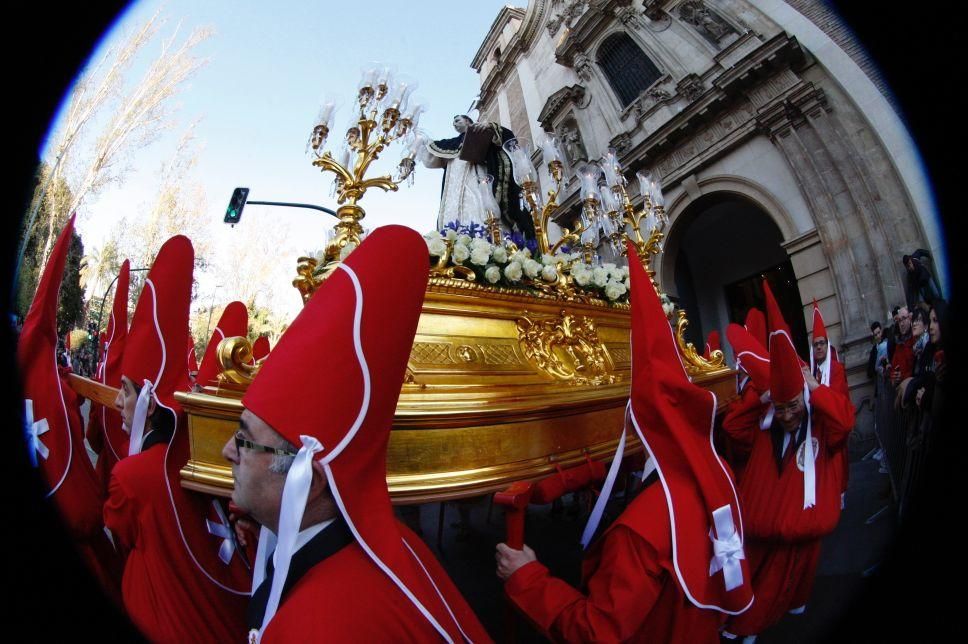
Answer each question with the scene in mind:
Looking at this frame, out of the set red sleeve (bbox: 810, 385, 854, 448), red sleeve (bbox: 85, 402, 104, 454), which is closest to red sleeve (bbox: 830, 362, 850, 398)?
red sleeve (bbox: 810, 385, 854, 448)

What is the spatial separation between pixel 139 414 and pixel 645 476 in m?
2.24

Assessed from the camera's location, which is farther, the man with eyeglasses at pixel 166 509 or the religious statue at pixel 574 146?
the religious statue at pixel 574 146

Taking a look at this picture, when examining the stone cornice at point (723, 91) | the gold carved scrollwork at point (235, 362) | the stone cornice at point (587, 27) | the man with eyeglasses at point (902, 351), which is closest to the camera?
the gold carved scrollwork at point (235, 362)

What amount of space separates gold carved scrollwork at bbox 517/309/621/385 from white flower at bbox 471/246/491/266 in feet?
1.33

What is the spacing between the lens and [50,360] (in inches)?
81.7

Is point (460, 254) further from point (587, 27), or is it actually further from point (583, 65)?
point (587, 27)

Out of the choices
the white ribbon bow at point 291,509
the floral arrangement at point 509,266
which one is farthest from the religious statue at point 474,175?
the white ribbon bow at point 291,509

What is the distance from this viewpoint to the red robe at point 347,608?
0.79m

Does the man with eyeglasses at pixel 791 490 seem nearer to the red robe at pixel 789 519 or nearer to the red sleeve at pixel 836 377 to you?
the red robe at pixel 789 519

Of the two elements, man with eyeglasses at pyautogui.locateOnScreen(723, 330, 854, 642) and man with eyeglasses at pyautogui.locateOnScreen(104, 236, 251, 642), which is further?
man with eyeglasses at pyautogui.locateOnScreen(723, 330, 854, 642)

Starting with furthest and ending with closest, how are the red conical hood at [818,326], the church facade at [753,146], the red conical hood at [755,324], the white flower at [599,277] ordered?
the church facade at [753,146]
the red conical hood at [755,324]
the red conical hood at [818,326]
the white flower at [599,277]

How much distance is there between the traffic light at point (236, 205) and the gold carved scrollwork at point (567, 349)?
1008 cm

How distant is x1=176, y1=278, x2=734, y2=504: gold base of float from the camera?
4.99 ft

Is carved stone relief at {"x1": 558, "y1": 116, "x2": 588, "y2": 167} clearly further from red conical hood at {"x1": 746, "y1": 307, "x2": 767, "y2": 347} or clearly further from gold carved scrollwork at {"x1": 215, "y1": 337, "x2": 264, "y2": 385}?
gold carved scrollwork at {"x1": 215, "y1": 337, "x2": 264, "y2": 385}
